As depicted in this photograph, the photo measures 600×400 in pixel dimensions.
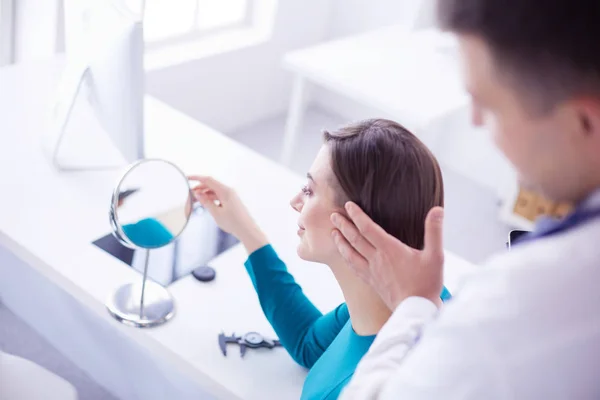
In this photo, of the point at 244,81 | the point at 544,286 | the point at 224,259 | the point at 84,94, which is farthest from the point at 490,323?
the point at 244,81

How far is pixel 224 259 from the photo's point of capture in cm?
148

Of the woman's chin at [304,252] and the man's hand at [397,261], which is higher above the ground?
the man's hand at [397,261]

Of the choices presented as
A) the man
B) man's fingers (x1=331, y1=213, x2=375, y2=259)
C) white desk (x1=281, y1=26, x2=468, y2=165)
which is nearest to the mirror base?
man's fingers (x1=331, y1=213, x2=375, y2=259)

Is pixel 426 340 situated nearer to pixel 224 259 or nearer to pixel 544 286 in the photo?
pixel 544 286

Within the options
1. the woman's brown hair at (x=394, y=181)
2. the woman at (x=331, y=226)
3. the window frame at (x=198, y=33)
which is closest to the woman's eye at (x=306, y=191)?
the woman at (x=331, y=226)

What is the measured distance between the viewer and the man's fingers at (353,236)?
3.19 feet

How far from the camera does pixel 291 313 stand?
4.10 feet

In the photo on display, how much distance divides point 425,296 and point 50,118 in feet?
3.79

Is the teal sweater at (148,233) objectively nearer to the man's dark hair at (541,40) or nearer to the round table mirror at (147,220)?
the round table mirror at (147,220)

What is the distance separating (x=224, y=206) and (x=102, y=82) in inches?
15.3

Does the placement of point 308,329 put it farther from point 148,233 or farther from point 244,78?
point 244,78

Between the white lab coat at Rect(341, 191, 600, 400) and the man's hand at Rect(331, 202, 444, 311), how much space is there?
0.28 meters

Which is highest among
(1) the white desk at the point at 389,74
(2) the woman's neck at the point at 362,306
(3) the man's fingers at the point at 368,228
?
(3) the man's fingers at the point at 368,228

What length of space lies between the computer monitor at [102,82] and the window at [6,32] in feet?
2.86
